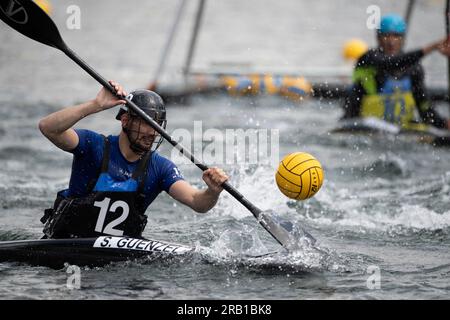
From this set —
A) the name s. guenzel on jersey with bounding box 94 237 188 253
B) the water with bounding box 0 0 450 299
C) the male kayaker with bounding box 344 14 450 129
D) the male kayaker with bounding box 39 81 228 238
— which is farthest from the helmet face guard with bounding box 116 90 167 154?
the male kayaker with bounding box 344 14 450 129

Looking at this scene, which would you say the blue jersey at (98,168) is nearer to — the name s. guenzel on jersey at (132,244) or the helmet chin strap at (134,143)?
the helmet chin strap at (134,143)

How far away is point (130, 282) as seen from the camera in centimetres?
585

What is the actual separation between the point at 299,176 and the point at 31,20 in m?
2.17

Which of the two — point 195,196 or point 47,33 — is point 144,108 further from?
point 47,33

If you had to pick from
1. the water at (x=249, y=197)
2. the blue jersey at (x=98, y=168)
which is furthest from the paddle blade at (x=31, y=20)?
the water at (x=249, y=197)

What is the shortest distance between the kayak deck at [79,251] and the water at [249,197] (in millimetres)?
62

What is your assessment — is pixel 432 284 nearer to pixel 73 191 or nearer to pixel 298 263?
pixel 298 263

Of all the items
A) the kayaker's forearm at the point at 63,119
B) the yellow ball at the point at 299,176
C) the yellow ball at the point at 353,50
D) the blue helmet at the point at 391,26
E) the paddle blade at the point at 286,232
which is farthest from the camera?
the yellow ball at the point at 353,50

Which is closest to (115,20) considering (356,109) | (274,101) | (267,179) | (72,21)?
(72,21)

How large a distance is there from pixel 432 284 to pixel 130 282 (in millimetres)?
1957

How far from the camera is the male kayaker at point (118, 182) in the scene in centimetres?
600

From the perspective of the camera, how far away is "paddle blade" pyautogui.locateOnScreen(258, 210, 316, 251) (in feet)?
20.7

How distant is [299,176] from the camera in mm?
6703

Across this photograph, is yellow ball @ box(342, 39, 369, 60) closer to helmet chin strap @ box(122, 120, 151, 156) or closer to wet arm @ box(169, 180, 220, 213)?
wet arm @ box(169, 180, 220, 213)
